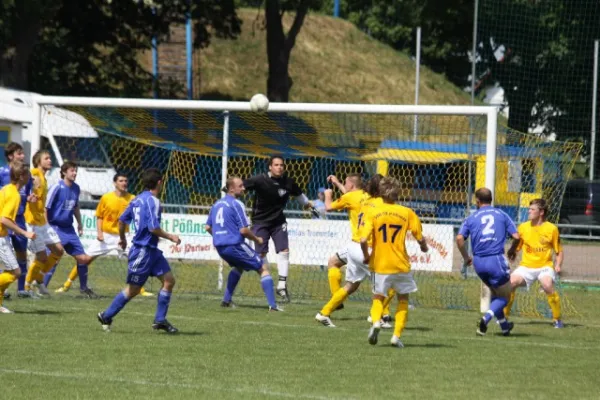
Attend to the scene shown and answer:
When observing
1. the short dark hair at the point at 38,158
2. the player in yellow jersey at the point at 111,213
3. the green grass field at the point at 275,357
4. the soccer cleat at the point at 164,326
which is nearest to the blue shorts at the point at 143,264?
the soccer cleat at the point at 164,326

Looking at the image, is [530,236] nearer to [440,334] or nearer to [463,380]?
[440,334]

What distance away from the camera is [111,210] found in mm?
17375

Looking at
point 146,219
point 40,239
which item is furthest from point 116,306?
point 40,239

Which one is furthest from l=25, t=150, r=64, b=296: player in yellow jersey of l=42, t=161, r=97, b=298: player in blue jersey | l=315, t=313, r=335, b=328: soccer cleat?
l=315, t=313, r=335, b=328: soccer cleat

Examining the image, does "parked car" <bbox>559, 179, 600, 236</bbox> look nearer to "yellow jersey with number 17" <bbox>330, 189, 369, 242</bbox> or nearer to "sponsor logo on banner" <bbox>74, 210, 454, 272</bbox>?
"sponsor logo on banner" <bbox>74, 210, 454, 272</bbox>

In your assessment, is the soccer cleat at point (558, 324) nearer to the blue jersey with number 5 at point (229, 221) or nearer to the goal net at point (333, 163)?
the goal net at point (333, 163)

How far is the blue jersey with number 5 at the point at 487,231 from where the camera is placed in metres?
13.3

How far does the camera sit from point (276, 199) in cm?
1664

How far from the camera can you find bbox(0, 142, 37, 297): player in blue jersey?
1475 cm

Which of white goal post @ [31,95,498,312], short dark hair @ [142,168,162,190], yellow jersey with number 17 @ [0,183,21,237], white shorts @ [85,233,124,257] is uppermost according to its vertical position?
white goal post @ [31,95,498,312]

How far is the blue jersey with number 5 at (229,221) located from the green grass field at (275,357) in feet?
3.02

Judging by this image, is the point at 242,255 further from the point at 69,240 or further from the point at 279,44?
the point at 279,44

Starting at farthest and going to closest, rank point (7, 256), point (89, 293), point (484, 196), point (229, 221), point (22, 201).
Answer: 1. point (89, 293)
2. point (229, 221)
3. point (22, 201)
4. point (7, 256)
5. point (484, 196)

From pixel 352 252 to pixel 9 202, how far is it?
399 cm
